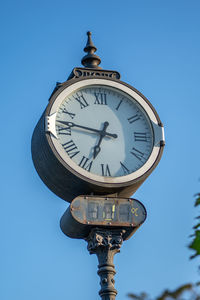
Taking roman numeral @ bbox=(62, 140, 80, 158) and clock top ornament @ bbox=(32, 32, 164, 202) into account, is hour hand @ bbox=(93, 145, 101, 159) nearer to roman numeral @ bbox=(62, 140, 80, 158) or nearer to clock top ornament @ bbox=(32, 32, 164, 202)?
clock top ornament @ bbox=(32, 32, 164, 202)

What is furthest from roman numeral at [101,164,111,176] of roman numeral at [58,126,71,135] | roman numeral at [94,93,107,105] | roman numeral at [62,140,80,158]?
roman numeral at [94,93,107,105]

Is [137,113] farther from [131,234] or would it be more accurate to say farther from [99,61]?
[131,234]

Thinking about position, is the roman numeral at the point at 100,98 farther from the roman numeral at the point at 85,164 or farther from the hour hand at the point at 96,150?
the roman numeral at the point at 85,164

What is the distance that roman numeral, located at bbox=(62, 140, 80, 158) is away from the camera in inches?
398

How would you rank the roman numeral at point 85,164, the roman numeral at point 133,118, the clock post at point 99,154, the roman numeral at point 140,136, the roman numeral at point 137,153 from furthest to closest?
the roman numeral at point 133,118
the roman numeral at point 140,136
the roman numeral at point 137,153
the roman numeral at point 85,164
the clock post at point 99,154

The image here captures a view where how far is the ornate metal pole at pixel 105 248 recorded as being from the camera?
9672mm

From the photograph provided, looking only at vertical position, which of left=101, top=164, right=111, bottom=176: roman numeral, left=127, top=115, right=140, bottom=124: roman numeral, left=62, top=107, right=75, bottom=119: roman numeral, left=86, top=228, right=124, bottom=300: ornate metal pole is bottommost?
left=86, top=228, right=124, bottom=300: ornate metal pole

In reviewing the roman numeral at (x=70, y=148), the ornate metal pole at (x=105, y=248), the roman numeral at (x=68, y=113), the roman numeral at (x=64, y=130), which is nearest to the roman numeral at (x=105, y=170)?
the roman numeral at (x=70, y=148)

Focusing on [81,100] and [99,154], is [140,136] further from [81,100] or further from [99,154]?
[81,100]

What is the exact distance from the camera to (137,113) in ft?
36.3

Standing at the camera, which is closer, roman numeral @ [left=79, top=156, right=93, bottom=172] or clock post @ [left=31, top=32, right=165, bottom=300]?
clock post @ [left=31, top=32, right=165, bottom=300]

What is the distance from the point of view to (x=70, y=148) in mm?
10203

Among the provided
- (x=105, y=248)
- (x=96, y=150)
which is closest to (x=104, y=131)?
(x=96, y=150)

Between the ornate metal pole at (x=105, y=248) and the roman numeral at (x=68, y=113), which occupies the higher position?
the roman numeral at (x=68, y=113)
